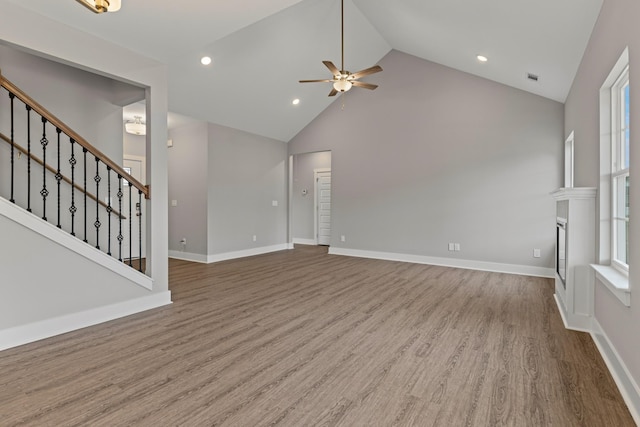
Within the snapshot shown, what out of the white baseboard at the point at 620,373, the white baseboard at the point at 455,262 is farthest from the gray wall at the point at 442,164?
the white baseboard at the point at 620,373

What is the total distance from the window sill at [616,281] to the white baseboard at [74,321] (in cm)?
414

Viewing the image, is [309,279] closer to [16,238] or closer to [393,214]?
[393,214]

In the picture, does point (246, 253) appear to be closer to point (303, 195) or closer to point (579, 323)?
point (303, 195)

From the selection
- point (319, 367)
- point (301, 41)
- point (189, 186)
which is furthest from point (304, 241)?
point (319, 367)

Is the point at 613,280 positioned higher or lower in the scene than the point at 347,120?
lower

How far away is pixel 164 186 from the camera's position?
12.4ft

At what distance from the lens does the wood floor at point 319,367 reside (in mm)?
1832

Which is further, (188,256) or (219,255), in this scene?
(188,256)

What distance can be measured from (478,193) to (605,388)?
4.18m

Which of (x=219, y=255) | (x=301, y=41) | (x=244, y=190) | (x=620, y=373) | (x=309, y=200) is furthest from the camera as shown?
(x=309, y=200)

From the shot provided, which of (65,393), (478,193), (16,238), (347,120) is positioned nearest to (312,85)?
(347,120)

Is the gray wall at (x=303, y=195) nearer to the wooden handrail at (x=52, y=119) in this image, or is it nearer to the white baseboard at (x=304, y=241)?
the white baseboard at (x=304, y=241)

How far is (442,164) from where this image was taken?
20.4 ft

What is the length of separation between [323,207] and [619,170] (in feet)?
22.9
